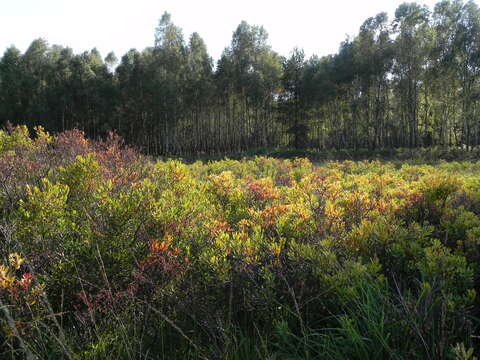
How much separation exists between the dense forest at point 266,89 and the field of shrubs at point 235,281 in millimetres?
23643

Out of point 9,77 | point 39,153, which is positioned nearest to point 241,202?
point 39,153

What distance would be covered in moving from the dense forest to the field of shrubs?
77.6 feet

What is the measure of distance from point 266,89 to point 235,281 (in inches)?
1138

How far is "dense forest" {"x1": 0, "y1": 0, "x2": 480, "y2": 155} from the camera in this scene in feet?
74.8

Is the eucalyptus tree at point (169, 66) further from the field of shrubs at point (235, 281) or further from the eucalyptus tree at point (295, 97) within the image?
the field of shrubs at point (235, 281)

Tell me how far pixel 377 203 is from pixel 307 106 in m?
29.0

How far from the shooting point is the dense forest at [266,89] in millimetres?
22797

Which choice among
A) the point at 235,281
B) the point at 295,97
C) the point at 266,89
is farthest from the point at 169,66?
the point at 235,281

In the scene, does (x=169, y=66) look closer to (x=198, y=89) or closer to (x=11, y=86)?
(x=198, y=89)

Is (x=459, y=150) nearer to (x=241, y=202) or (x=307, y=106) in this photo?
(x=307, y=106)

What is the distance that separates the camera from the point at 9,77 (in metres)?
37.5

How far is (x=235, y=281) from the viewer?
2279mm

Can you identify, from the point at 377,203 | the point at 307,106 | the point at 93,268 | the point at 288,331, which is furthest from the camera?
the point at 307,106

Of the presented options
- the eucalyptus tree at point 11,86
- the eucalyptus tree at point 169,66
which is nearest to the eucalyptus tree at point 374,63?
the eucalyptus tree at point 169,66
